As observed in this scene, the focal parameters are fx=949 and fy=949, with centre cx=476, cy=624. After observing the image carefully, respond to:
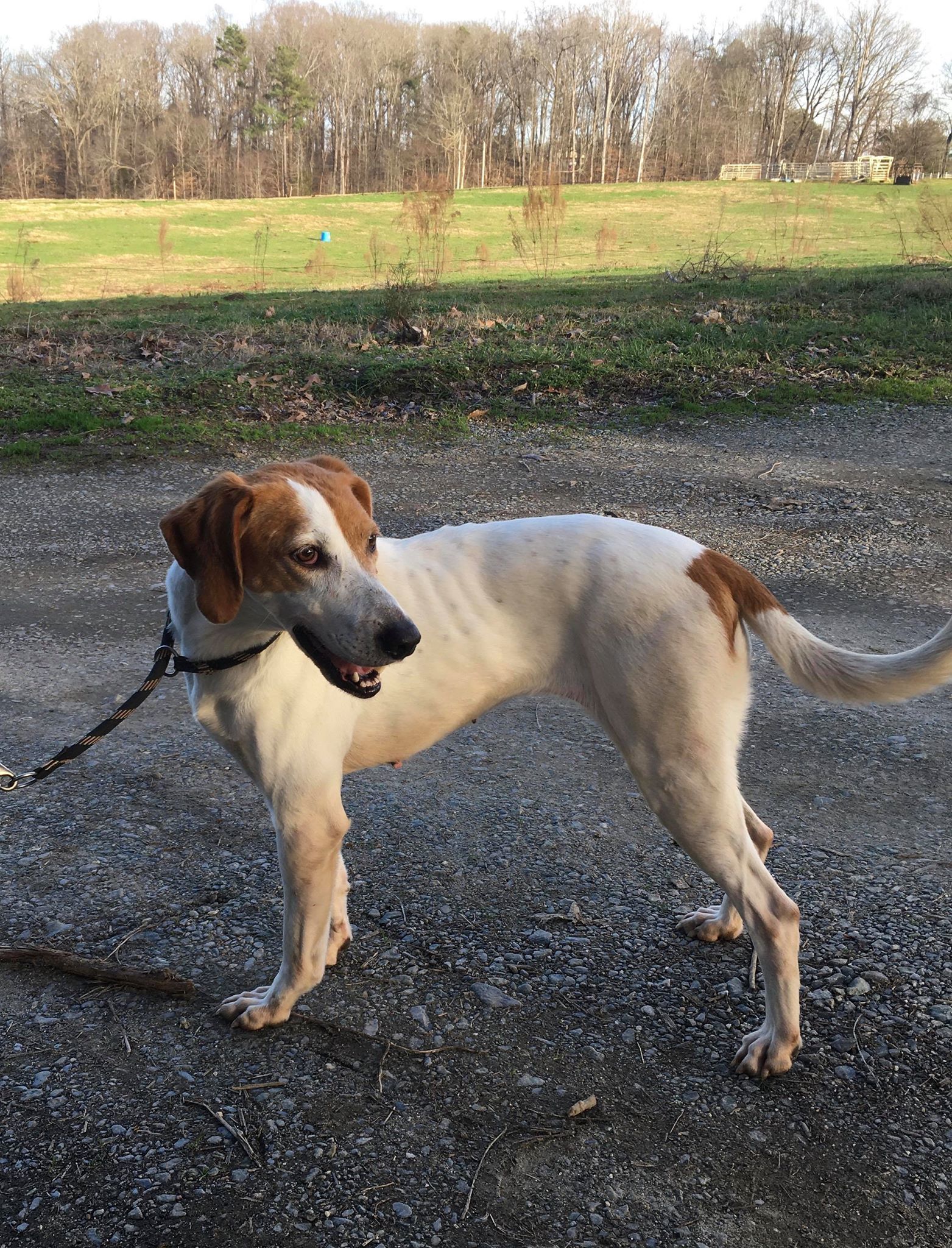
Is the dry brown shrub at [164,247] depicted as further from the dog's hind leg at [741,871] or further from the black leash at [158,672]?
the dog's hind leg at [741,871]

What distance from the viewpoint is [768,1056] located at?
2666 mm

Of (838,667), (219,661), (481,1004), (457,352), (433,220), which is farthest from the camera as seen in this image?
(433,220)

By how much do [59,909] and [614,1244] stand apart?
7.17 ft

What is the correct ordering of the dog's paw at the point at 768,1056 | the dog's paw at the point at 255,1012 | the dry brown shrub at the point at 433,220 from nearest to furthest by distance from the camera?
the dog's paw at the point at 768,1056, the dog's paw at the point at 255,1012, the dry brown shrub at the point at 433,220

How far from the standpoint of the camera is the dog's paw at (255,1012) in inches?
111

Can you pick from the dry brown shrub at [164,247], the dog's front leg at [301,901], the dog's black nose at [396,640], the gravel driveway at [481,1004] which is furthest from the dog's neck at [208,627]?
the dry brown shrub at [164,247]

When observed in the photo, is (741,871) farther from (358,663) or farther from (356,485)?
(356,485)

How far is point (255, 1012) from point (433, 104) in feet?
274

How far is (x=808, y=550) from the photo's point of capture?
22.9 ft

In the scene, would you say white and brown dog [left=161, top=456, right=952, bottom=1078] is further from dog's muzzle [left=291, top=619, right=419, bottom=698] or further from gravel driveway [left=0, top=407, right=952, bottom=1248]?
gravel driveway [left=0, top=407, right=952, bottom=1248]

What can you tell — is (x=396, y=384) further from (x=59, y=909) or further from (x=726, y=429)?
(x=59, y=909)

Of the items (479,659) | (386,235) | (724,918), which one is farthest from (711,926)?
(386,235)

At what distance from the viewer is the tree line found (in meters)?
67.4

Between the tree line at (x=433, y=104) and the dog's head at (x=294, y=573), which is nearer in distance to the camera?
the dog's head at (x=294, y=573)
